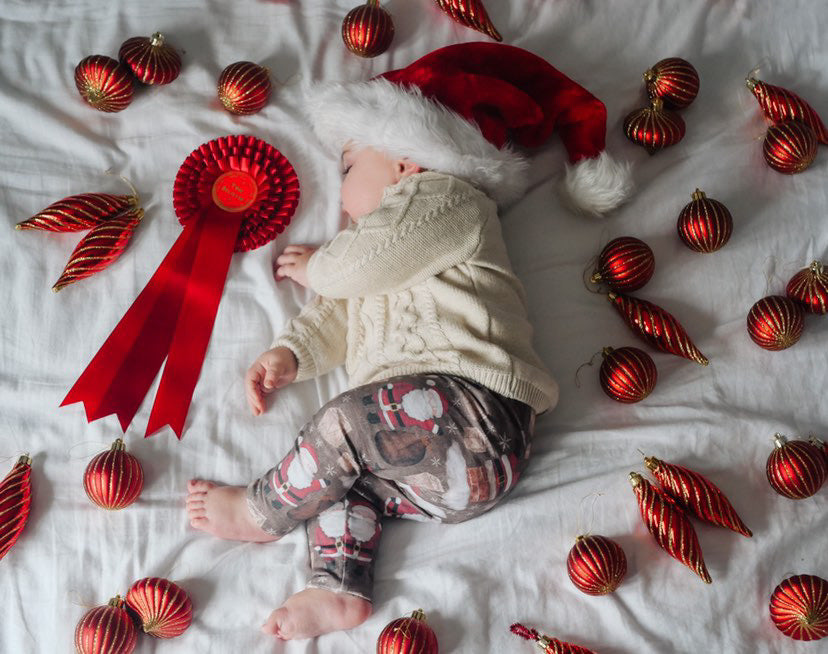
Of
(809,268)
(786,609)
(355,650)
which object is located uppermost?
(809,268)

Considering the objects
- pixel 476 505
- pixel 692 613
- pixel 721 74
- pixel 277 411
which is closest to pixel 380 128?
pixel 277 411

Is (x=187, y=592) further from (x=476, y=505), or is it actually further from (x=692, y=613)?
(x=692, y=613)

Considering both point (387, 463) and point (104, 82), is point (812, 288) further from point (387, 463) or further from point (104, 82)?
point (104, 82)

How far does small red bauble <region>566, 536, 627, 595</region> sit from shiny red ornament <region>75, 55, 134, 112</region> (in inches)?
38.7

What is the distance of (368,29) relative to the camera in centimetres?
135

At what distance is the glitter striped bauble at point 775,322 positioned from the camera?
1190 mm

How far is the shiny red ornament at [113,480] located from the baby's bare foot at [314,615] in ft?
0.84

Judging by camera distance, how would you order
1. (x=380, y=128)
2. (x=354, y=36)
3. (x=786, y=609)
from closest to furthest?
(x=786, y=609) < (x=380, y=128) < (x=354, y=36)

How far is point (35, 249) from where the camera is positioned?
49.5 inches

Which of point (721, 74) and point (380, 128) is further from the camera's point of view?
point (721, 74)

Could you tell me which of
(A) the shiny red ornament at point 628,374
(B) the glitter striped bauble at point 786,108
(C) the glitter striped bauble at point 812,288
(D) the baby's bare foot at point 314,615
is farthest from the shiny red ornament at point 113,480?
(B) the glitter striped bauble at point 786,108

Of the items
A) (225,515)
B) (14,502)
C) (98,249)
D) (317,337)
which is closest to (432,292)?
(317,337)

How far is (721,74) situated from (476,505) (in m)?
0.89

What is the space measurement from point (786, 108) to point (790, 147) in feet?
0.30
